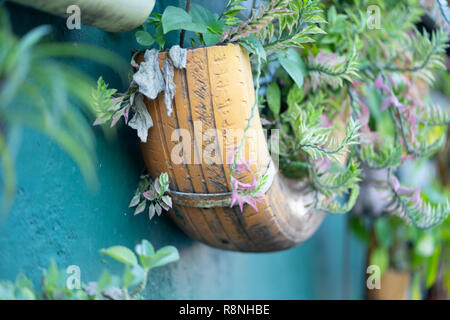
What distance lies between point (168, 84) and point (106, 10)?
5.6 inches

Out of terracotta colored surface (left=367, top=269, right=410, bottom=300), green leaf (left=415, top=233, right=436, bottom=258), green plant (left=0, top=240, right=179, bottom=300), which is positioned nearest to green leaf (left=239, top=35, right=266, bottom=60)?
green plant (left=0, top=240, right=179, bottom=300)

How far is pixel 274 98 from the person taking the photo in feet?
3.10

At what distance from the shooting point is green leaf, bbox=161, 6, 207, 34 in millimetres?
680

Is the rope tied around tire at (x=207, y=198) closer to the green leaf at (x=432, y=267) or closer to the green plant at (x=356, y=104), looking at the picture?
the green plant at (x=356, y=104)

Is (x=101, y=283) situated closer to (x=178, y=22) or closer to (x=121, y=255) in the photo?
(x=121, y=255)

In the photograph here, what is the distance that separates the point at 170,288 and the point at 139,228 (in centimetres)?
23

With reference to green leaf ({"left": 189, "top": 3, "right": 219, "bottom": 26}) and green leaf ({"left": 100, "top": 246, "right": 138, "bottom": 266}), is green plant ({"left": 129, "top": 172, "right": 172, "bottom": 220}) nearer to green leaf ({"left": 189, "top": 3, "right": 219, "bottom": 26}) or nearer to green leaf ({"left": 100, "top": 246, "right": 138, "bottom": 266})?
green leaf ({"left": 100, "top": 246, "right": 138, "bottom": 266})

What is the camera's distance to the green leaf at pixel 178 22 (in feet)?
2.23

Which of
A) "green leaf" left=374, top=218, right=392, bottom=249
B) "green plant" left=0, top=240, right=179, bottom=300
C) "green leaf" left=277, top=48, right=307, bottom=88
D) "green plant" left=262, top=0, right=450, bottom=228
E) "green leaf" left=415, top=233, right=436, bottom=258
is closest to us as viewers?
"green plant" left=0, top=240, right=179, bottom=300

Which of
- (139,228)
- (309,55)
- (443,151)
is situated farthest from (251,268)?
(443,151)

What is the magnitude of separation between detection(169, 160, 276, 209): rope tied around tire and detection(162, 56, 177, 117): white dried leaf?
162 mm

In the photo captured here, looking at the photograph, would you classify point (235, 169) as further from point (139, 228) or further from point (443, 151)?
point (443, 151)
